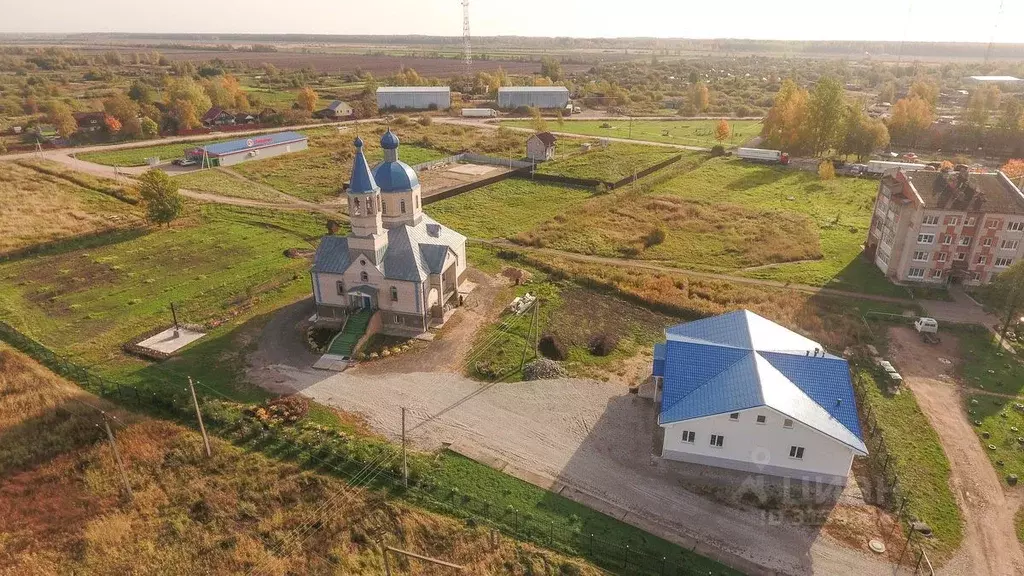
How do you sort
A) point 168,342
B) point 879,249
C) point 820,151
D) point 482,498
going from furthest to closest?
point 820,151
point 879,249
point 168,342
point 482,498

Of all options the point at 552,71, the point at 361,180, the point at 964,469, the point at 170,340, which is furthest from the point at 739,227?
the point at 552,71

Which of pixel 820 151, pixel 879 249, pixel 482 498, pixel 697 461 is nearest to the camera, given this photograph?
pixel 482 498

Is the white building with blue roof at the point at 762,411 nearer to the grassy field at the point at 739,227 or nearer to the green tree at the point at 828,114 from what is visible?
the grassy field at the point at 739,227

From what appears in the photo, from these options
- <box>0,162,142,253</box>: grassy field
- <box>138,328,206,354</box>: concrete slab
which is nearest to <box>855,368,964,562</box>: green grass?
<box>138,328,206,354</box>: concrete slab

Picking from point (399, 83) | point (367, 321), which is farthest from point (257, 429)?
point (399, 83)

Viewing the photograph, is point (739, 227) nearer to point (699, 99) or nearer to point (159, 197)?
point (159, 197)

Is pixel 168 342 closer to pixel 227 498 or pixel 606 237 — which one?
pixel 227 498
